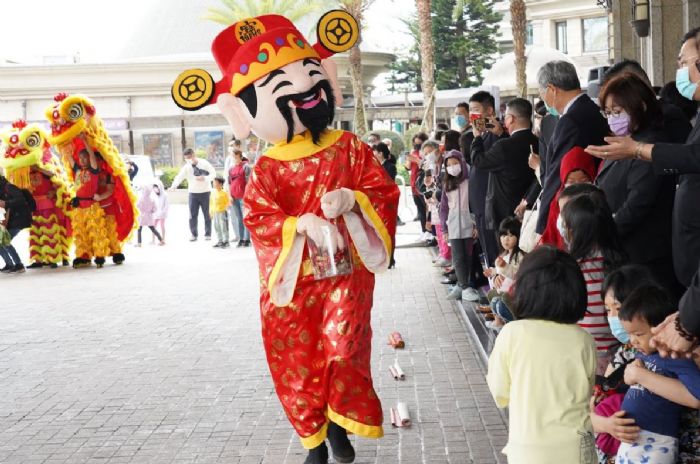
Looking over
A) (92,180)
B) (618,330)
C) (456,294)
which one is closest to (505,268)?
(618,330)

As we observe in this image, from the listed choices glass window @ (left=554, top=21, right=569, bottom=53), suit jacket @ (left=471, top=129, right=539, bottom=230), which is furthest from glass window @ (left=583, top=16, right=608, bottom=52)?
suit jacket @ (left=471, top=129, right=539, bottom=230)

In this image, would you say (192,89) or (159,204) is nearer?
(192,89)

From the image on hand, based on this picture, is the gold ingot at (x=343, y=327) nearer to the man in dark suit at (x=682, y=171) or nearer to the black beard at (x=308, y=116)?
the black beard at (x=308, y=116)

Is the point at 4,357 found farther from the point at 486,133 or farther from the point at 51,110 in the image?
the point at 51,110

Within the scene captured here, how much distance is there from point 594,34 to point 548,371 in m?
44.5

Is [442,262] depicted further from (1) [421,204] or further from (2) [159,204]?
(2) [159,204]

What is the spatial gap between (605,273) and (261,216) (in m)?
1.83

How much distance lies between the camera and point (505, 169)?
8.67 metres

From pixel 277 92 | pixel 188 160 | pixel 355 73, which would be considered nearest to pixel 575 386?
pixel 277 92

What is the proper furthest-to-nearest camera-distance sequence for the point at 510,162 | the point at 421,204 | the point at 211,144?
the point at 211,144
the point at 421,204
the point at 510,162

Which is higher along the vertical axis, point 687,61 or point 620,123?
point 687,61

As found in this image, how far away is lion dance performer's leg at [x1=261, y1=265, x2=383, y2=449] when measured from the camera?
18.1ft

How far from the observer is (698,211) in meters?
4.15

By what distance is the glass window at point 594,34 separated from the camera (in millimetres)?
45875
